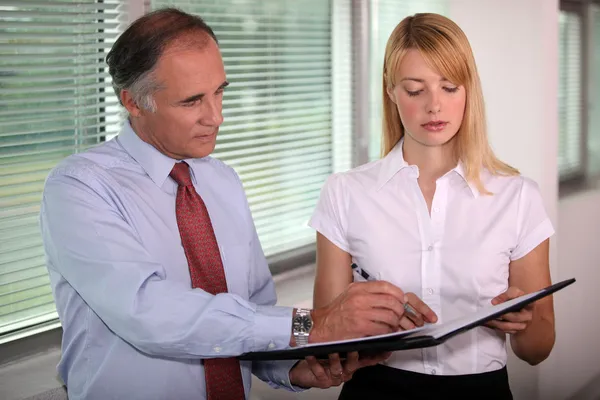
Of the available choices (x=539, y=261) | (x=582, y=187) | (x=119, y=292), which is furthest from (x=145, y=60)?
(x=582, y=187)

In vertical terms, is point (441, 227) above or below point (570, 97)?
below

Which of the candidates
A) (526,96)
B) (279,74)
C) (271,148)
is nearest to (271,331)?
(271,148)

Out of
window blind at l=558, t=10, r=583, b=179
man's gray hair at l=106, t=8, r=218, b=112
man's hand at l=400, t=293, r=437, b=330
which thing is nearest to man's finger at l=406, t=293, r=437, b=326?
man's hand at l=400, t=293, r=437, b=330

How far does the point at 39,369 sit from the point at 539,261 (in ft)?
4.96

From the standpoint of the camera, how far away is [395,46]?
6.49ft

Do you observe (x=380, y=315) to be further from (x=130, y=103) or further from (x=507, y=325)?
(x=130, y=103)

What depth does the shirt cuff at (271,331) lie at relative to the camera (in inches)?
62.2

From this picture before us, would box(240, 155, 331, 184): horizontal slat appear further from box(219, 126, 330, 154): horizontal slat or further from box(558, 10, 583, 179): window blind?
box(558, 10, 583, 179): window blind

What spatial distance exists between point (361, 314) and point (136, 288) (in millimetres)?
463

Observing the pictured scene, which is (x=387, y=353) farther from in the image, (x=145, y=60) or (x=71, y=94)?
(x=71, y=94)

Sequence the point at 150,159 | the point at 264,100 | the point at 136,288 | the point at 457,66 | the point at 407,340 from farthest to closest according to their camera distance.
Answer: the point at 264,100, the point at 457,66, the point at 150,159, the point at 136,288, the point at 407,340

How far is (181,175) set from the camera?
184cm

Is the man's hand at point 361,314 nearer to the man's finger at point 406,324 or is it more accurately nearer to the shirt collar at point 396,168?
the man's finger at point 406,324

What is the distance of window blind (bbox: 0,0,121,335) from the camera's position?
2.34 m
